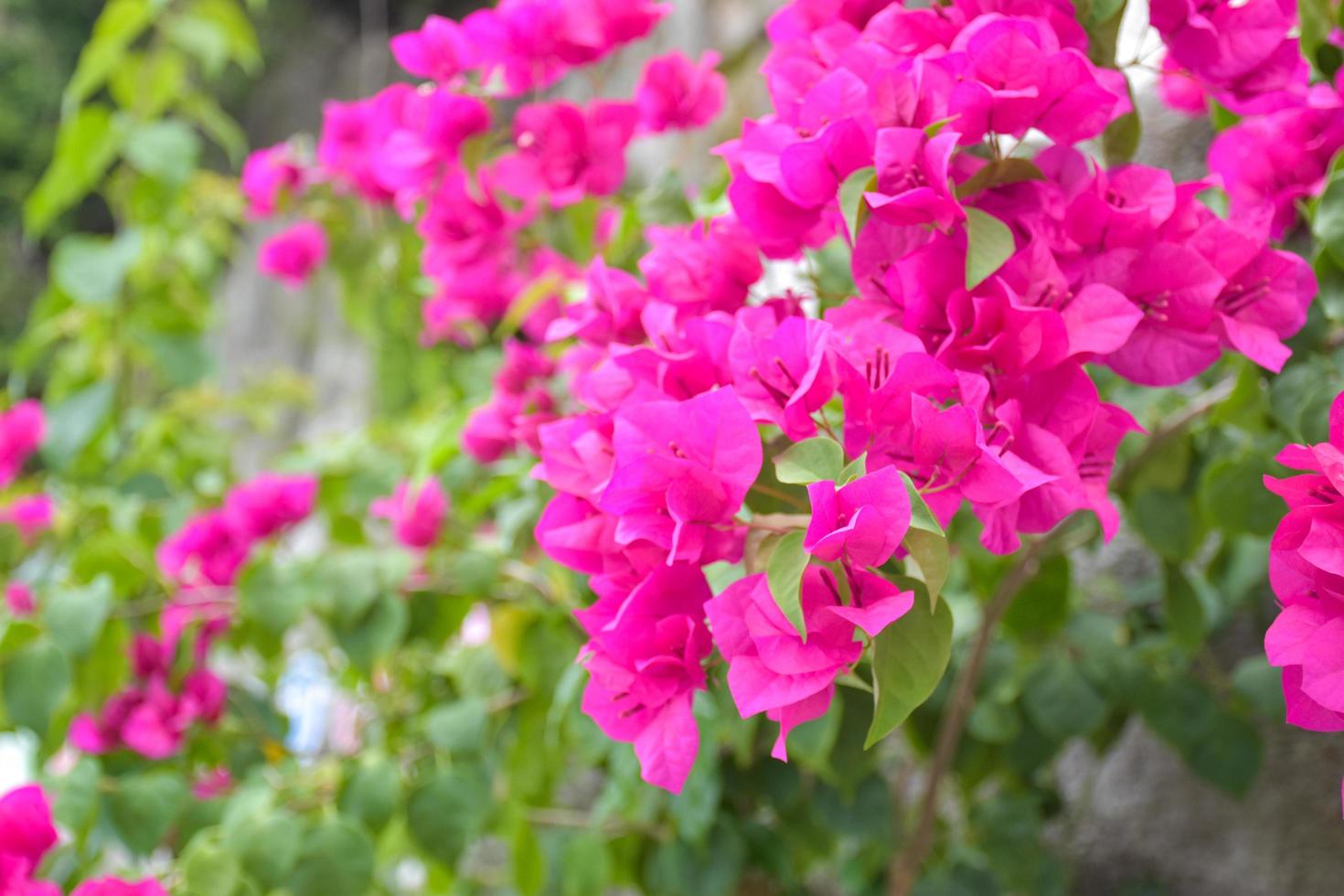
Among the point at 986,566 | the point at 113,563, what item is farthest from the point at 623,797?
the point at 113,563

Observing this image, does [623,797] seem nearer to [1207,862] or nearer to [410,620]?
[410,620]

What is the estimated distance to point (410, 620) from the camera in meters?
0.85

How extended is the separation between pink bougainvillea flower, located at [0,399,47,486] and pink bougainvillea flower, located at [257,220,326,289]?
279mm

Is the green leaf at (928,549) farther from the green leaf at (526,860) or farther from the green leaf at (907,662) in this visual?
the green leaf at (526,860)

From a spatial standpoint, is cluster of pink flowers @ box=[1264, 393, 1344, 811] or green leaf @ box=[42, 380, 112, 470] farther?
green leaf @ box=[42, 380, 112, 470]

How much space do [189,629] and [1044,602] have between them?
24.6 inches

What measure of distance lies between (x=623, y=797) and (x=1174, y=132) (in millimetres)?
578

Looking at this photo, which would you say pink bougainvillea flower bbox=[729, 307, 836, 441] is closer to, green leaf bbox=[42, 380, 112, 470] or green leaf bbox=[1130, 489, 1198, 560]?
green leaf bbox=[1130, 489, 1198, 560]

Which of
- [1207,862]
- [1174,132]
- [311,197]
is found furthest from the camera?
[311,197]

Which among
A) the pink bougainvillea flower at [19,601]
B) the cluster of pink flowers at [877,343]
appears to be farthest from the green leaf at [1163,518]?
the pink bougainvillea flower at [19,601]

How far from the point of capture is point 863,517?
323mm

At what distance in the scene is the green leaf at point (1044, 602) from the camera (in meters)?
0.70

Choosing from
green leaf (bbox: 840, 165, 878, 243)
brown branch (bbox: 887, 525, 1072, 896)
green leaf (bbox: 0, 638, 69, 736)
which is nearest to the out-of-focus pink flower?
brown branch (bbox: 887, 525, 1072, 896)

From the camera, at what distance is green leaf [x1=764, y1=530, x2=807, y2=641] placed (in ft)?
1.06
